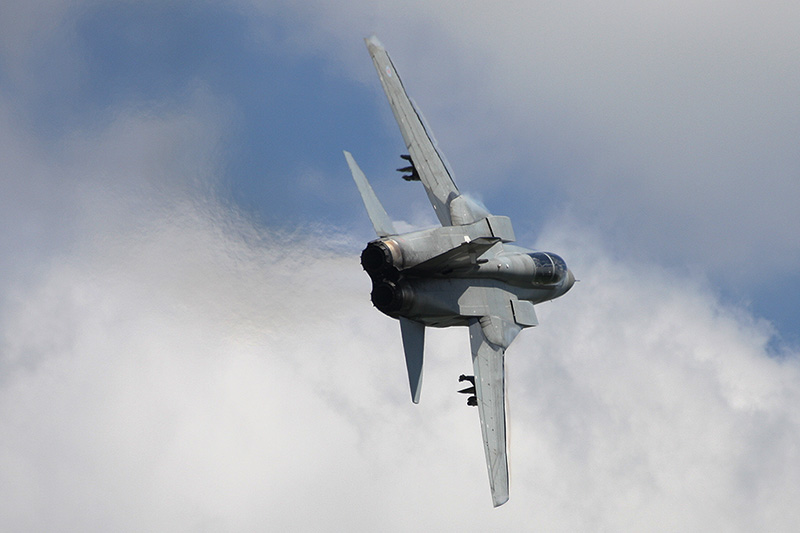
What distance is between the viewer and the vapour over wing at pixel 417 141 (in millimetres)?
34156

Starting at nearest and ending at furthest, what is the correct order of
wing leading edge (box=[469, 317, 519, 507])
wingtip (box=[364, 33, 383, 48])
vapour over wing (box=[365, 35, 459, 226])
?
1. wing leading edge (box=[469, 317, 519, 507])
2. vapour over wing (box=[365, 35, 459, 226])
3. wingtip (box=[364, 33, 383, 48])

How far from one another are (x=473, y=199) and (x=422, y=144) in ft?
7.72

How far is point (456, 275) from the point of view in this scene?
3173 cm

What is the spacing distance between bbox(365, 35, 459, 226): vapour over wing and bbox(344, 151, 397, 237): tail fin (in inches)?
134

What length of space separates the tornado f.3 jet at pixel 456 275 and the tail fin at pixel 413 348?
0.03 meters

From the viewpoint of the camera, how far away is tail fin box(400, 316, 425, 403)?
30.3 m

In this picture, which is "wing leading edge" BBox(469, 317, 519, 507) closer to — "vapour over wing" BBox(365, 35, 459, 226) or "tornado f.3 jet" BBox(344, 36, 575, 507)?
"tornado f.3 jet" BBox(344, 36, 575, 507)

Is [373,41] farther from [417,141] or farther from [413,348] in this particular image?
[413,348]

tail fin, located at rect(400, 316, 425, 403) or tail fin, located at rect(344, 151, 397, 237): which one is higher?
tail fin, located at rect(344, 151, 397, 237)

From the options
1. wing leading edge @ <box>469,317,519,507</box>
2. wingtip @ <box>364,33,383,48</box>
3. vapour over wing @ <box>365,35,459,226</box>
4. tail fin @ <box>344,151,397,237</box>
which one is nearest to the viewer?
wing leading edge @ <box>469,317,519,507</box>

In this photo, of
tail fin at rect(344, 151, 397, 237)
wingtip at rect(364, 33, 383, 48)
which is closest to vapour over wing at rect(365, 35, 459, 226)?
wingtip at rect(364, 33, 383, 48)

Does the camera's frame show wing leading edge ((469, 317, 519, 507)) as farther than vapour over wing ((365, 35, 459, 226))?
No

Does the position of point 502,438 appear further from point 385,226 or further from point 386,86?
point 386,86

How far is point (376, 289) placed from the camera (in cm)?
3014
